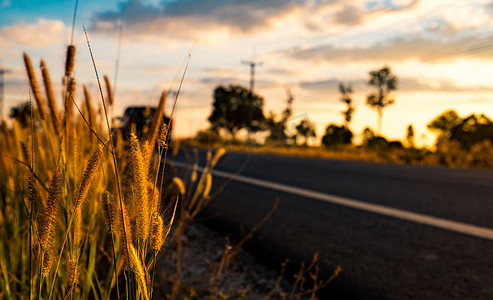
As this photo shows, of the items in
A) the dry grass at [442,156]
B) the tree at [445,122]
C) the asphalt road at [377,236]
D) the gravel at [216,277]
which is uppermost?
the tree at [445,122]

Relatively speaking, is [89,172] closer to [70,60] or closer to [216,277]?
[70,60]

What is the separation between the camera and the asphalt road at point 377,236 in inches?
102

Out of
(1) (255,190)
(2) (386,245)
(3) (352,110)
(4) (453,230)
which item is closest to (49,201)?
(2) (386,245)

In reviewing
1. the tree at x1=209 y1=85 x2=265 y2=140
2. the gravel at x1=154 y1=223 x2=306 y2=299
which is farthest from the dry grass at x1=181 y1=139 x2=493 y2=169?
the tree at x1=209 y1=85 x2=265 y2=140

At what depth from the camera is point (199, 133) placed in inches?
167

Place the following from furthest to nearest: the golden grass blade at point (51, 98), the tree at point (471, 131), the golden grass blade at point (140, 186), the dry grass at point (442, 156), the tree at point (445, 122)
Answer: the tree at point (445, 122)
the tree at point (471, 131)
the dry grass at point (442, 156)
the golden grass blade at point (51, 98)
the golden grass blade at point (140, 186)

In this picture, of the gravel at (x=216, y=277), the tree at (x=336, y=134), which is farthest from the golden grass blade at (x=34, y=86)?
the tree at (x=336, y=134)

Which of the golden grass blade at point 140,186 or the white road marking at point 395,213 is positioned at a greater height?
the golden grass blade at point 140,186

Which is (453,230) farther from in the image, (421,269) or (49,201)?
(49,201)

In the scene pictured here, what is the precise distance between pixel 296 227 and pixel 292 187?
8.11ft

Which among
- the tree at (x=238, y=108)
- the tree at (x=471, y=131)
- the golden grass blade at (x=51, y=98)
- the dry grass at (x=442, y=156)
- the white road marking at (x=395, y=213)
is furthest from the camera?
the tree at (x=238, y=108)

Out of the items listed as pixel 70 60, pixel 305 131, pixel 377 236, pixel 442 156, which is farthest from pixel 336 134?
pixel 70 60

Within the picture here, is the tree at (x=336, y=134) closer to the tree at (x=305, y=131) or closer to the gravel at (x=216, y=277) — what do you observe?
the tree at (x=305, y=131)

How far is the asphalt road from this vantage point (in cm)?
259
